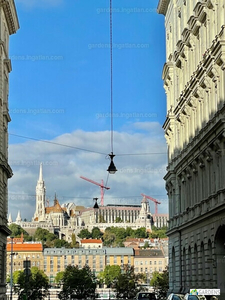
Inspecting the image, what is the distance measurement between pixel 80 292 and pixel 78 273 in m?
5.36

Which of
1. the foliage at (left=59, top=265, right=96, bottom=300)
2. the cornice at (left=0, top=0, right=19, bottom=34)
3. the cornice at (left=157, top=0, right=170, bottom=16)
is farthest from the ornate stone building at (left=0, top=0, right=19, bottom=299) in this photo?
the foliage at (left=59, top=265, right=96, bottom=300)

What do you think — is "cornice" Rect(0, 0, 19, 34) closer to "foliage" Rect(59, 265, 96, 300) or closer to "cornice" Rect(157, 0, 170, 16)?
"cornice" Rect(157, 0, 170, 16)

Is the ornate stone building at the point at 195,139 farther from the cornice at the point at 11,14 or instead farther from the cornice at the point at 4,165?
the cornice at the point at 4,165

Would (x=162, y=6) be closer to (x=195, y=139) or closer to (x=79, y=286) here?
(x=195, y=139)

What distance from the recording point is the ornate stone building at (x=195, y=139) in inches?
1672

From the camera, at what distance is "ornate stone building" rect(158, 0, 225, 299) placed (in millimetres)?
42469

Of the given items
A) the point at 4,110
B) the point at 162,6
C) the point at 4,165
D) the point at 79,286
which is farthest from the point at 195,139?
the point at 79,286

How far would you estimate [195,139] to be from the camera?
49.3 metres

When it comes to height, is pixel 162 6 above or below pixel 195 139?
above

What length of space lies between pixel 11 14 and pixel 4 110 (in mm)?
8127

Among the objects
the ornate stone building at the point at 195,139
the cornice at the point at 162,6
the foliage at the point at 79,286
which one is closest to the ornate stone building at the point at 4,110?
the cornice at the point at 162,6

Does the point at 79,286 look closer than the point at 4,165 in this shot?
No

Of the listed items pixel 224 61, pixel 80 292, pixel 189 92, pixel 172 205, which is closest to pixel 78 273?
pixel 80 292

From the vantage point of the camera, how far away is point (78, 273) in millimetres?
165500
